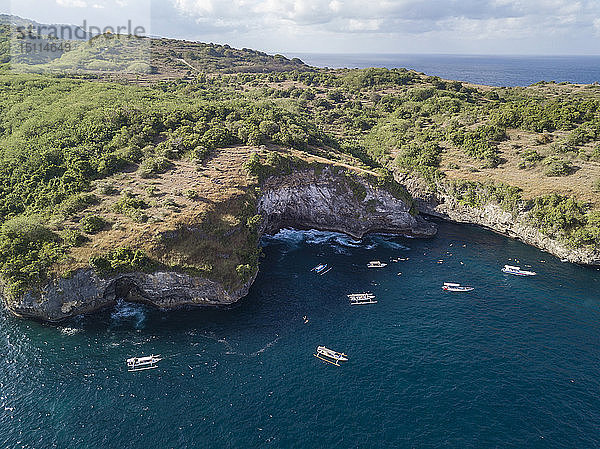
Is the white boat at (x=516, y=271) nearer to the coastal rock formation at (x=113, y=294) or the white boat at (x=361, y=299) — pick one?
the white boat at (x=361, y=299)

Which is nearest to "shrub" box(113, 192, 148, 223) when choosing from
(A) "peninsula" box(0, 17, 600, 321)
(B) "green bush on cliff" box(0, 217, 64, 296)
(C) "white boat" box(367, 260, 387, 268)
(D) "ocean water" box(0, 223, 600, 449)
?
(A) "peninsula" box(0, 17, 600, 321)

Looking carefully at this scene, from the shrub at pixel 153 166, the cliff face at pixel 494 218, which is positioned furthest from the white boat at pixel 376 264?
the shrub at pixel 153 166

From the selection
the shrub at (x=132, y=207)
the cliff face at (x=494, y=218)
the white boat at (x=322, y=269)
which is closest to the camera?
the shrub at (x=132, y=207)

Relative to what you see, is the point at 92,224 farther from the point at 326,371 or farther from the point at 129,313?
the point at 326,371

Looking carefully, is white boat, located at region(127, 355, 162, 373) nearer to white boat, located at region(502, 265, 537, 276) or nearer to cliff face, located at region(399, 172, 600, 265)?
white boat, located at region(502, 265, 537, 276)

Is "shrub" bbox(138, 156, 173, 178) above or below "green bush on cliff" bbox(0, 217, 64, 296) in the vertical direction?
above

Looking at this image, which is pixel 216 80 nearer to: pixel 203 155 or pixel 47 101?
pixel 47 101
